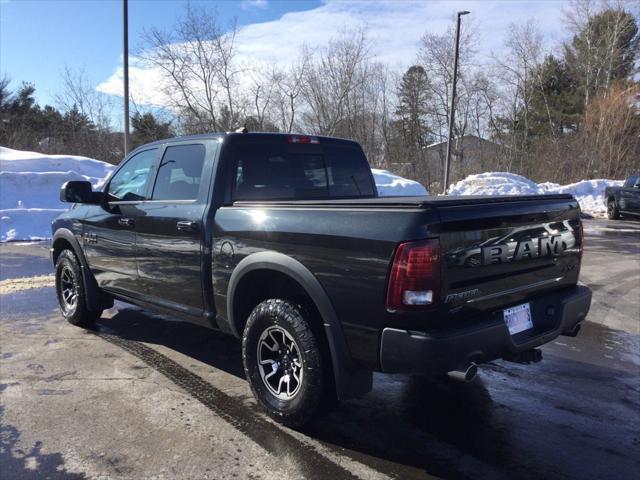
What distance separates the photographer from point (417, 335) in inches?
109

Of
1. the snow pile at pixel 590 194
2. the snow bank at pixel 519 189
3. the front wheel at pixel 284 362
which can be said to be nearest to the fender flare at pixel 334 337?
the front wheel at pixel 284 362

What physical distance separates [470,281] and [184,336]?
3442 millimetres

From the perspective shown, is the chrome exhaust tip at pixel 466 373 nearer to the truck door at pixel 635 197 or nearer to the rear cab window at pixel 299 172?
the rear cab window at pixel 299 172

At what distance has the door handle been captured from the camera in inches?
158

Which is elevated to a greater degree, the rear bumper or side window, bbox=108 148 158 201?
side window, bbox=108 148 158 201

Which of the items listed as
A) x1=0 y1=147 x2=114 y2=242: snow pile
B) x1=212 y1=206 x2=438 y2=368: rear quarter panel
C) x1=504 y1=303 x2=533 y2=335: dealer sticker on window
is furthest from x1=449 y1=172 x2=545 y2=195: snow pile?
x1=212 y1=206 x2=438 y2=368: rear quarter panel

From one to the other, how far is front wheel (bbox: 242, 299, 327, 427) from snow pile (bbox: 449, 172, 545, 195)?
808 inches

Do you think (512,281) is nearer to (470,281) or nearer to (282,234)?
(470,281)

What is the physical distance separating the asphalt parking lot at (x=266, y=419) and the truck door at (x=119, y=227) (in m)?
0.68

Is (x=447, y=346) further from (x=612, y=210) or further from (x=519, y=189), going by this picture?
(x=519, y=189)

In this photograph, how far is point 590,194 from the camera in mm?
24750

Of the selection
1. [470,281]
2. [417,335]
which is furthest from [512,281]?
[417,335]

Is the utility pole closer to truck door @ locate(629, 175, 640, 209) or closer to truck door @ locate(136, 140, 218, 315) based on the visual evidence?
truck door @ locate(136, 140, 218, 315)

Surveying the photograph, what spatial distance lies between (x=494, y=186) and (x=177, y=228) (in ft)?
72.0
